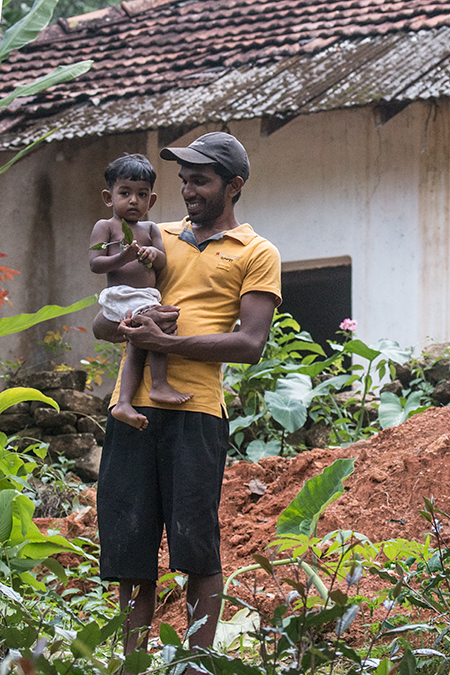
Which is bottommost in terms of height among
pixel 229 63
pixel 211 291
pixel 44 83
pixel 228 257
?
pixel 211 291

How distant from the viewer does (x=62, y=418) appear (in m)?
6.16

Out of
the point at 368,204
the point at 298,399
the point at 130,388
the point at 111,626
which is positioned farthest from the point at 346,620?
the point at 368,204

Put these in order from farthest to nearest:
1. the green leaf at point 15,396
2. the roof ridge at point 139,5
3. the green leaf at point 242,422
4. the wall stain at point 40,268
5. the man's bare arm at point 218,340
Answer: the roof ridge at point 139,5
the wall stain at point 40,268
the green leaf at point 242,422
the green leaf at point 15,396
the man's bare arm at point 218,340

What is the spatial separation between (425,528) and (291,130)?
526 cm

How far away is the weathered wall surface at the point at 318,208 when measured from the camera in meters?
7.18

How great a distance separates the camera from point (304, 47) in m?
7.77

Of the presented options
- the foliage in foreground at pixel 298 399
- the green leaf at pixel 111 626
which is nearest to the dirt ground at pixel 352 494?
the foliage in foreground at pixel 298 399

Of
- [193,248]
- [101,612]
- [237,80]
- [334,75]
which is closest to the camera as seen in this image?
[193,248]

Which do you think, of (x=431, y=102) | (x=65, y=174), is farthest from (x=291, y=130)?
(x=65, y=174)

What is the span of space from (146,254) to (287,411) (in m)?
2.68

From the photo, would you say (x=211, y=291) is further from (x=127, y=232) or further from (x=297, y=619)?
(x=297, y=619)

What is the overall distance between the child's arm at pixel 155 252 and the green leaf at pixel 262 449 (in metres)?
2.84

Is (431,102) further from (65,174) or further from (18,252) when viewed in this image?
(18,252)

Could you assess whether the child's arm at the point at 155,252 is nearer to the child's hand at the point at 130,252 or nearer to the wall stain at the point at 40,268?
the child's hand at the point at 130,252
